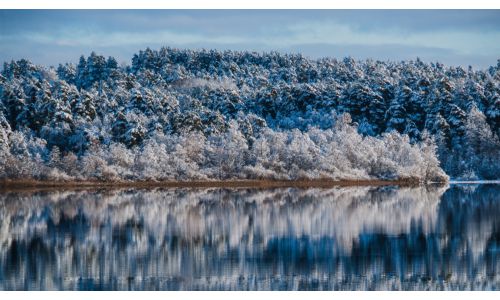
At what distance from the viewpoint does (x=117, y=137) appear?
1998 inches

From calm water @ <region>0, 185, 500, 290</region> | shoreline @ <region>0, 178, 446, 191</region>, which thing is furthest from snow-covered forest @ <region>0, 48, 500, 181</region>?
calm water @ <region>0, 185, 500, 290</region>

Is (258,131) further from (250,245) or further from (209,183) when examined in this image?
(250,245)

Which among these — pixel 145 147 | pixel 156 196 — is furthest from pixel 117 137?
pixel 156 196

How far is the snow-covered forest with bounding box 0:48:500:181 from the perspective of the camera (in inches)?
1828

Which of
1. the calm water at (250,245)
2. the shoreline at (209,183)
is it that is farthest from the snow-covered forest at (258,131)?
the calm water at (250,245)

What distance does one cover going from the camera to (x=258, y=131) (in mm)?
57031

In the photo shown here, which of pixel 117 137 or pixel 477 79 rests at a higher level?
pixel 477 79

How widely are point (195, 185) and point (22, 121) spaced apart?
16.9 m

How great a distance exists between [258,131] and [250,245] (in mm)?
37981

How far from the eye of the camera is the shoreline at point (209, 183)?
4356cm

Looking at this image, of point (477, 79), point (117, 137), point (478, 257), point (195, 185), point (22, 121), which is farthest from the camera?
point (477, 79)

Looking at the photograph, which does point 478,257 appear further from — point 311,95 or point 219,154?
point 311,95

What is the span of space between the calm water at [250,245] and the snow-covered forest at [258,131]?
14.6 meters
